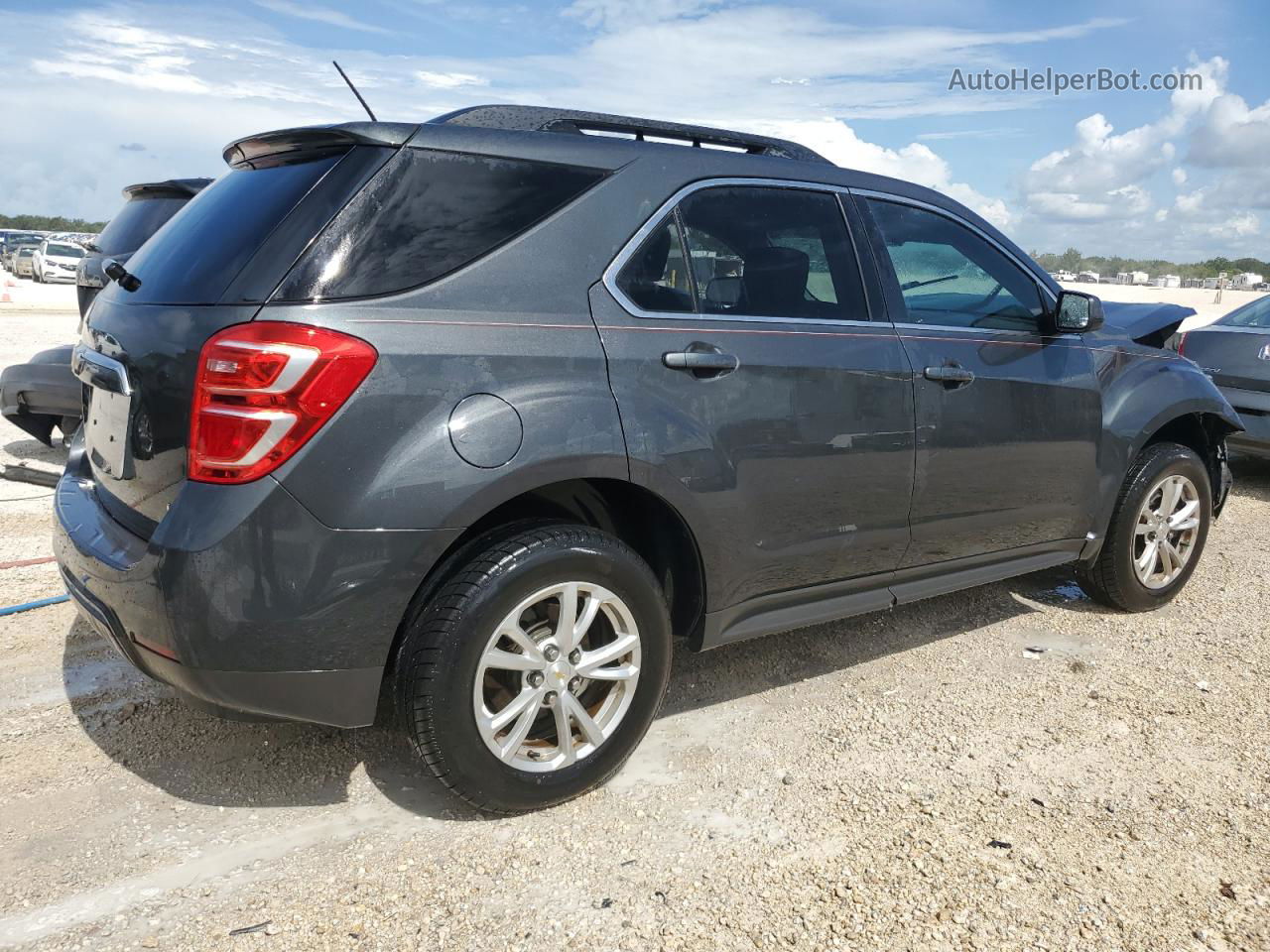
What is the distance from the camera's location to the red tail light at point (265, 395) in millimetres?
2391

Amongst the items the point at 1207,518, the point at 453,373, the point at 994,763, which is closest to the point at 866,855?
the point at 994,763

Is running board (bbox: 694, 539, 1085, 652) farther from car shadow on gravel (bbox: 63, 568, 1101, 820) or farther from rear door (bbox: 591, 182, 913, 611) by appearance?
car shadow on gravel (bbox: 63, 568, 1101, 820)

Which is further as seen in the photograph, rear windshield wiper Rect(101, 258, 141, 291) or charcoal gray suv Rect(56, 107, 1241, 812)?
rear windshield wiper Rect(101, 258, 141, 291)

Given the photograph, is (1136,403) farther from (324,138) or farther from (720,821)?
(324,138)

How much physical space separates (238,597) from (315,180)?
1072 millimetres

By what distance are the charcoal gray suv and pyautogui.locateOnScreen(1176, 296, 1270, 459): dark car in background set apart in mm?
4563

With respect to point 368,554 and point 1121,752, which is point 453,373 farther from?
point 1121,752

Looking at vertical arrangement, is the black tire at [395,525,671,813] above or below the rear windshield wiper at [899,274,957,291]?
below

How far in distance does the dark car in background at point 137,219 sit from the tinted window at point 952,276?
492cm

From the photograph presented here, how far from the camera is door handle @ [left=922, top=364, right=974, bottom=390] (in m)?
3.65

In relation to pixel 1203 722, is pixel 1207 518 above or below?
above

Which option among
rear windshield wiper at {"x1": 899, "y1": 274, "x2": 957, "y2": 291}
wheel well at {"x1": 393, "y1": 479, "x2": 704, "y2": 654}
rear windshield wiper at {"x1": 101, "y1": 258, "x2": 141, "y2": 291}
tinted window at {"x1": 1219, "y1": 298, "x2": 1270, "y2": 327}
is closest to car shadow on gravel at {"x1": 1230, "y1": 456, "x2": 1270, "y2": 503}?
tinted window at {"x1": 1219, "y1": 298, "x2": 1270, "y2": 327}

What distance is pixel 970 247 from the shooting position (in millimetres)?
4086

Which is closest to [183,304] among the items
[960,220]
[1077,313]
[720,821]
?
[720,821]
